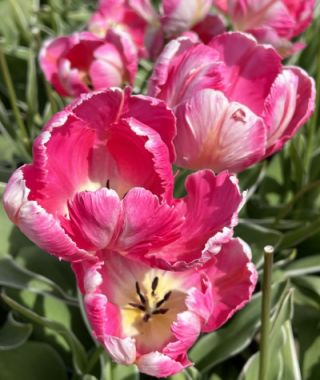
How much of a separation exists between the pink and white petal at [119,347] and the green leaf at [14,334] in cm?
29

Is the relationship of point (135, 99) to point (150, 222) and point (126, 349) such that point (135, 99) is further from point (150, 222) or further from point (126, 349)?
point (126, 349)

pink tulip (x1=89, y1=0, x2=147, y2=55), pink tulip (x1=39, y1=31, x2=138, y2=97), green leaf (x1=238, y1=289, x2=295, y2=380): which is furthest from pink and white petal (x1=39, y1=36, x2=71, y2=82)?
green leaf (x1=238, y1=289, x2=295, y2=380)

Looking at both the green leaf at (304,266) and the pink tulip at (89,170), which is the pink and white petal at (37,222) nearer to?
the pink tulip at (89,170)

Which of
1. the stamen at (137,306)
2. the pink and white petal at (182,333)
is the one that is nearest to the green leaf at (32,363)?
the stamen at (137,306)

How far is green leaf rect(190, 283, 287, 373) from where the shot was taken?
917mm

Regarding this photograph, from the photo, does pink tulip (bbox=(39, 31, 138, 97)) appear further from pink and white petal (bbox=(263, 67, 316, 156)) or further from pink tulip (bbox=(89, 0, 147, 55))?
pink and white petal (bbox=(263, 67, 316, 156))

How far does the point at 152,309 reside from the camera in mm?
748

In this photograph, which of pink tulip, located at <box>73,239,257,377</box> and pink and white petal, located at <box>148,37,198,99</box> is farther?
pink and white petal, located at <box>148,37,198,99</box>

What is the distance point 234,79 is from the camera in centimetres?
79

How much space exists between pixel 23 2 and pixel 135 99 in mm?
1199

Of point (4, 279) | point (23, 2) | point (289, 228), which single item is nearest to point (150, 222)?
point (4, 279)

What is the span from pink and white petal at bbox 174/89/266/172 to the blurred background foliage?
0.17 m

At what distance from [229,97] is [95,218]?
0.26m

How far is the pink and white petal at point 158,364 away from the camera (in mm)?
619
